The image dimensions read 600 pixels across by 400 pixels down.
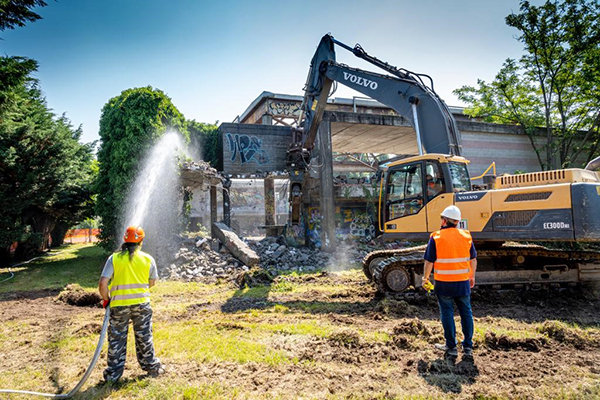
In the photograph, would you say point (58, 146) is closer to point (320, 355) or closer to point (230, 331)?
point (230, 331)

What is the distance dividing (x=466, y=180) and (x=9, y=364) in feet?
27.9

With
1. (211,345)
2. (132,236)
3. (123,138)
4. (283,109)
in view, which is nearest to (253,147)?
(283,109)

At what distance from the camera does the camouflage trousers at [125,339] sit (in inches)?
170

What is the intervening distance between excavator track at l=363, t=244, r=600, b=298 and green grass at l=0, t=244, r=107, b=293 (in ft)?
27.7

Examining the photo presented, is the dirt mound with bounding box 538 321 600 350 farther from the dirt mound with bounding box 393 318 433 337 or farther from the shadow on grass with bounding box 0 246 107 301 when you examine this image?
the shadow on grass with bounding box 0 246 107 301

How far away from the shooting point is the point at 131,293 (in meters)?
4.37

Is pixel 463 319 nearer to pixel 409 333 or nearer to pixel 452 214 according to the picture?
pixel 409 333

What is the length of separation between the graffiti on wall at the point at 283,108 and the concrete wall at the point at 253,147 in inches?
197

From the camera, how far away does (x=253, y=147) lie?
19281 mm

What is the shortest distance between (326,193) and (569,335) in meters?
13.2

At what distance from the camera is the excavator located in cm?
672

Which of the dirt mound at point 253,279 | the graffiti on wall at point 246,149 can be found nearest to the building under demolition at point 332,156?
the graffiti on wall at point 246,149

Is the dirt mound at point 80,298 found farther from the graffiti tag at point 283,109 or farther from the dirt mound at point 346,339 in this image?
the graffiti tag at point 283,109

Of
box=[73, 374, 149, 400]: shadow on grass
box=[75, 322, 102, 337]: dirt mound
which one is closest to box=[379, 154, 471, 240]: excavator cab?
box=[73, 374, 149, 400]: shadow on grass
